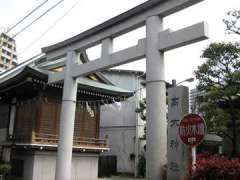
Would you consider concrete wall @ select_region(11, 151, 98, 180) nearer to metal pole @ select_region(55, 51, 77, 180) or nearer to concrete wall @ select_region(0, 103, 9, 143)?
concrete wall @ select_region(0, 103, 9, 143)

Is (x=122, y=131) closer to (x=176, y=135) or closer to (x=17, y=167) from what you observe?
(x=17, y=167)

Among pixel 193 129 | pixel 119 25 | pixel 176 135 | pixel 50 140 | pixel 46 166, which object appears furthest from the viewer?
pixel 46 166

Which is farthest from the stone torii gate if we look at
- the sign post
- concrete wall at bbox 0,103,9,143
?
concrete wall at bbox 0,103,9,143

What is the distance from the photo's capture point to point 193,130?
7.16m

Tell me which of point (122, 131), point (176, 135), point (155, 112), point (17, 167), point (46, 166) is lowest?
point (17, 167)

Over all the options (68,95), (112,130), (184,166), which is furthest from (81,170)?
(184,166)

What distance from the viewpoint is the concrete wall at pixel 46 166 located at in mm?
18859

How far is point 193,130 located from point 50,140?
13407 mm

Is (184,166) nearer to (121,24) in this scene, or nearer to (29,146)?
(121,24)

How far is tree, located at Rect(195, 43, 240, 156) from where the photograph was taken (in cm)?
1914

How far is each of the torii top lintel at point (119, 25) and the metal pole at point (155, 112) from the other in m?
0.74

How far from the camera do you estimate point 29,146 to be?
18250mm

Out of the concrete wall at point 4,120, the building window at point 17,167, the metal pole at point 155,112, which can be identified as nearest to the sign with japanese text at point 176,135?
the metal pole at point 155,112

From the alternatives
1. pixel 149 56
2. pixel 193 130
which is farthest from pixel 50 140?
pixel 193 130
